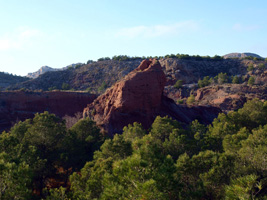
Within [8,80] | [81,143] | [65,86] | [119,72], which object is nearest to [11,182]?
[81,143]

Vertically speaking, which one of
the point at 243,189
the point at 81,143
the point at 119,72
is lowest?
the point at 81,143

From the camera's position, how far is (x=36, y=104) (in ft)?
179

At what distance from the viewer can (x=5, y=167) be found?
12633 millimetres

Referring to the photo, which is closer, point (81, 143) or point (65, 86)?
point (81, 143)

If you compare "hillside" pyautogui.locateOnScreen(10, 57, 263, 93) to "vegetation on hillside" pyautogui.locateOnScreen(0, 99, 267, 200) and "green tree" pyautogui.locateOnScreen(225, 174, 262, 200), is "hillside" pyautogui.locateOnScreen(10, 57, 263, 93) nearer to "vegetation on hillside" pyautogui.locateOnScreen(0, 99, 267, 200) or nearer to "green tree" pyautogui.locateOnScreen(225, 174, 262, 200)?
"vegetation on hillside" pyautogui.locateOnScreen(0, 99, 267, 200)

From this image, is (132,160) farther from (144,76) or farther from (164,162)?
(144,76)

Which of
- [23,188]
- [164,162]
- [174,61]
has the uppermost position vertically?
[174,61]

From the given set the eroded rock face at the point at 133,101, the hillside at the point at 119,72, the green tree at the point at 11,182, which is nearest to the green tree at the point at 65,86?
the hillside at the point at 119,72

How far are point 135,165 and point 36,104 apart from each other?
155 ft

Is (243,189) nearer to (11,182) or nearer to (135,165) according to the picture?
(135,165)

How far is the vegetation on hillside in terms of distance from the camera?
12.2 m

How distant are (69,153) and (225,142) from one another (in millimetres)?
14370

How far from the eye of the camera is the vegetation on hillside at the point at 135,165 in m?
12.2

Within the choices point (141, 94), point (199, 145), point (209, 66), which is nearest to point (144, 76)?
point (141, 94)
